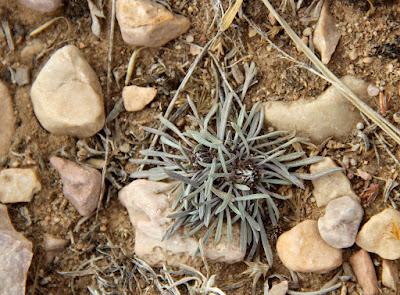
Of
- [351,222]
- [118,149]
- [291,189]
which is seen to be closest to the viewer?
[351,222]

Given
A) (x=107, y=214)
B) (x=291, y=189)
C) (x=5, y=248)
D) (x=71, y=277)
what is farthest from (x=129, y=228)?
(x=291, y=189)

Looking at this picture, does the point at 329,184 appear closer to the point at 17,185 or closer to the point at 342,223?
the point at 342,223

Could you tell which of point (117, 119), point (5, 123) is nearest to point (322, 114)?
point (117, 119)

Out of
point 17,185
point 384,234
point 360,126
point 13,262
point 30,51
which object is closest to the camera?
point 384,234

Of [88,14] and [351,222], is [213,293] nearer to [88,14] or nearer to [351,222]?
[351,222]

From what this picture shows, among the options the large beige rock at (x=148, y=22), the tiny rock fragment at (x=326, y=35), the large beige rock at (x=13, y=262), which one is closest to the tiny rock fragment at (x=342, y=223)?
the tiny rock fragment at (x=326, y=35)

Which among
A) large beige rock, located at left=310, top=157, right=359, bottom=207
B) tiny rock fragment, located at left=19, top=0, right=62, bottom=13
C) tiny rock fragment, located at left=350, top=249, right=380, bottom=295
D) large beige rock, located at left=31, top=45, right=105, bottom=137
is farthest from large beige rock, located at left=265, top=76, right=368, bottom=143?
tiny rock fragment, located at left=19, top=0, right=62, bottom=13

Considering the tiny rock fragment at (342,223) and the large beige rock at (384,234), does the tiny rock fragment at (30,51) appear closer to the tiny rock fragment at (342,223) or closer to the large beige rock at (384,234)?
the tiny rock fragment at (342,223)
